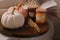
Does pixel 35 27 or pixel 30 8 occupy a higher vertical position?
pixel 30 8

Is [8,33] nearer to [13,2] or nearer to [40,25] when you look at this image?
[40,25]

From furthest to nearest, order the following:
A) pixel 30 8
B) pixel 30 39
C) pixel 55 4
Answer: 1. pixel 55 4
2. pixel 30 8
3. pixel 30 39

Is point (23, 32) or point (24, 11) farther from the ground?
point (24, 11)

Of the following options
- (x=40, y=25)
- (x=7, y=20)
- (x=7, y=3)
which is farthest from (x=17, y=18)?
(x=7, y=3)

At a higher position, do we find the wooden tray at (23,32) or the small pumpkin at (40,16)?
the small pumpkin at (40,16)

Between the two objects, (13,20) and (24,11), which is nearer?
(13,20)

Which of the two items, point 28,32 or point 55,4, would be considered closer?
point 28,32

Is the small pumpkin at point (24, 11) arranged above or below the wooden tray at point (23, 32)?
above

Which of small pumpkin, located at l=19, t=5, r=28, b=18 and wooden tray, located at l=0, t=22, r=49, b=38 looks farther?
small pumpkin, located at l=19, t=5, r=28, b=18

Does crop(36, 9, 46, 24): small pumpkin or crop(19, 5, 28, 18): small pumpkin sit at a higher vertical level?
crop(19, 5, 28, 18): small pumpkin

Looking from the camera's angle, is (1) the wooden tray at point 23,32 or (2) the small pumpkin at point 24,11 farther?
(2) the small pumpkin at point 24,11

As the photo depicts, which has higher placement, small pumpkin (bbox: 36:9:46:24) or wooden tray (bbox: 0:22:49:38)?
small pumpkin (bbox: 36:9:46:24)
